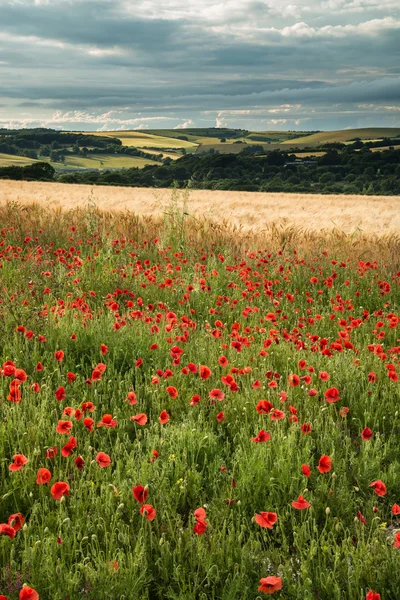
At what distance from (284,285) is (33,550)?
642 centimetres

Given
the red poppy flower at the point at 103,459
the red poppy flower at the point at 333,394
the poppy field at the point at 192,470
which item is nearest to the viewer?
the poppy field at the point at 192,470

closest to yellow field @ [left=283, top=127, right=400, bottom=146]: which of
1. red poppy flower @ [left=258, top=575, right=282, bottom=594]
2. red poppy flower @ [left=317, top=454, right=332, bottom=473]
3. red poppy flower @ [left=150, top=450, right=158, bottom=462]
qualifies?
red poppy flower @ [left=150, top=450, right=158, bottom=462]

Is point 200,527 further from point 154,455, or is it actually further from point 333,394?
point 333,394

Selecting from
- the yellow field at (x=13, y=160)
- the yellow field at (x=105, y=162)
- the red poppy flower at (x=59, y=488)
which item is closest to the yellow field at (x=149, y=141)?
the yellow field at (x=105, y=162)

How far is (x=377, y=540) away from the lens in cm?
256

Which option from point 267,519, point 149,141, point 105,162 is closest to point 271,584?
point 267,519

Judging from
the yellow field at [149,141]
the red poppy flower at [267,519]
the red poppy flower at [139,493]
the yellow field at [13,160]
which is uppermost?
the yellow field at [149,141]

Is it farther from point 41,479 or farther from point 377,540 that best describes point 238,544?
point 41,479

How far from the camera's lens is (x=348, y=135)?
337ft

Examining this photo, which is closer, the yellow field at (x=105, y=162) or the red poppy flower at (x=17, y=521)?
the red poppy flower at (x=17, y=521)

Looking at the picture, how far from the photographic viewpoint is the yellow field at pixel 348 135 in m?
96.8

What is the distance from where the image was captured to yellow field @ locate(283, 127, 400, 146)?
3812 inches

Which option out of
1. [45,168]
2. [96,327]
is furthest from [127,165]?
[96,327]

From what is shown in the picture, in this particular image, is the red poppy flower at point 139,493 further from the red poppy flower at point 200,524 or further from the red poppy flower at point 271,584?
the red poppy flower at point 271,584
